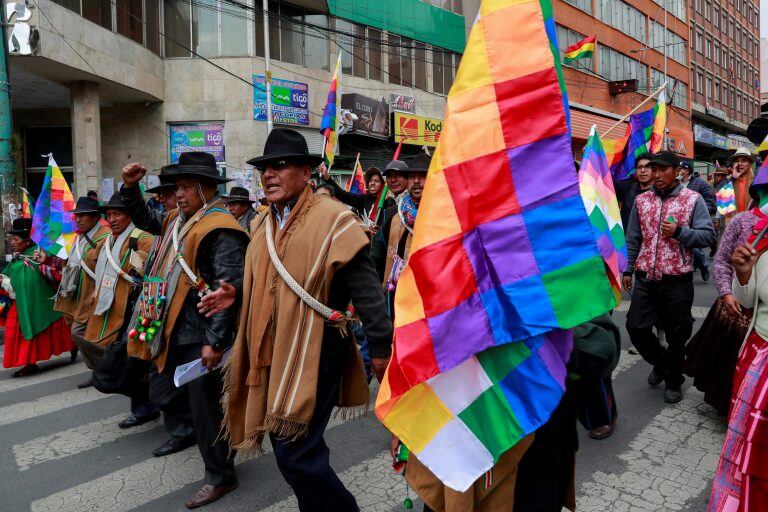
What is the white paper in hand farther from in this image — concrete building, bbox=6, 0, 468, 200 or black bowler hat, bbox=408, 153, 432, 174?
concrete building, bbox=6, 0, 468, 200

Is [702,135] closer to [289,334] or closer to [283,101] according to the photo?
[283,101]

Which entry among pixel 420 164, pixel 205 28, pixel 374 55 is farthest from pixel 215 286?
pixel 374 55

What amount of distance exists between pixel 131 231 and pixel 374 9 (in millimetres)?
21209

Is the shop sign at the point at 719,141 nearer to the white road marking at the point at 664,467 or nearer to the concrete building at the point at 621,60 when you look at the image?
the concrete building at the point at 621,60

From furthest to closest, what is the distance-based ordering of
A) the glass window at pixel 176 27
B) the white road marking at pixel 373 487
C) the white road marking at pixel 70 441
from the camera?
the glass window at pixel 176 27
the white road marking at pixel 70 441
the white road marking at pixel 373 487

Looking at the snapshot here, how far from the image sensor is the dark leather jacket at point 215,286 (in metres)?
3.41

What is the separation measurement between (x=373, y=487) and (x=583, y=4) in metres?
35.3

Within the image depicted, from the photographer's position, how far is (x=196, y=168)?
389cm

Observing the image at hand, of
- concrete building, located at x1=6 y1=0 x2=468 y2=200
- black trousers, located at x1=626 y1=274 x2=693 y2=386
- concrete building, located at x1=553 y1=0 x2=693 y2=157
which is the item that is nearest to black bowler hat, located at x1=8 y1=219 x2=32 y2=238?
black trousers, located at x1=626 y1=274 x2=693 y2=386

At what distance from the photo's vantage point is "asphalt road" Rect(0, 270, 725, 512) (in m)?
3.60

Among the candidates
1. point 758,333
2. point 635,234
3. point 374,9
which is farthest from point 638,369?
point 374,9

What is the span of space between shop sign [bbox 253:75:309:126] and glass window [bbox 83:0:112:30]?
4.65 metres

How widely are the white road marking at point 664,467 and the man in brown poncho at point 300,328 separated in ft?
5.11

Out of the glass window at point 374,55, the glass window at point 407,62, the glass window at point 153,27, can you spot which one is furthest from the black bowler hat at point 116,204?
the glass window at point 407,62
